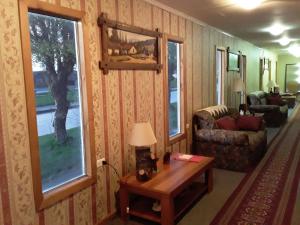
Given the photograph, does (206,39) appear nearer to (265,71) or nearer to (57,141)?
(57,141)

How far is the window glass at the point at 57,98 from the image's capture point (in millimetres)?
2205

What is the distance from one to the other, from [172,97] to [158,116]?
2.37ft

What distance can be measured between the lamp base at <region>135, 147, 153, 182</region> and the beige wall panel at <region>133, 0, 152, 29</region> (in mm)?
1448

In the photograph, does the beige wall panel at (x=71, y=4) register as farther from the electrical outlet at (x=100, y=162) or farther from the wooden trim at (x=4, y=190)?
the electrical outlet at (x=100, y=162)

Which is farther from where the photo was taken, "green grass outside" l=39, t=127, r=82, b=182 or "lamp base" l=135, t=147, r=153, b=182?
"lamp base" l=135, t=147, r=153, b=182

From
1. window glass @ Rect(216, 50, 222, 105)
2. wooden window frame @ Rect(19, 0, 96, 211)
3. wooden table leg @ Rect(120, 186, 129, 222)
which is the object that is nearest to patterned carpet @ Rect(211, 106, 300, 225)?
wooden table leg @ Rect(120, 186, 129, 222)

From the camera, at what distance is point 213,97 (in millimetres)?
5555

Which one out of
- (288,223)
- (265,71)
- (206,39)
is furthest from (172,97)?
(265,71)

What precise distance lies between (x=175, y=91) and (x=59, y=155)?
2.35 meters

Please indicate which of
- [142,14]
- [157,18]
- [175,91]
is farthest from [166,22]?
[175,91]

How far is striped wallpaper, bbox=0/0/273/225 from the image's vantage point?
1.86 m

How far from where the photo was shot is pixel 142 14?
323 cm

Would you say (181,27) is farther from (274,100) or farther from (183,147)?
(274,100)

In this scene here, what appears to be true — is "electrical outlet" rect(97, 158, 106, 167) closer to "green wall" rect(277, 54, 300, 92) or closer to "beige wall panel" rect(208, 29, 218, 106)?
"beige wall panel" rect(208, 29, 218, 106)
